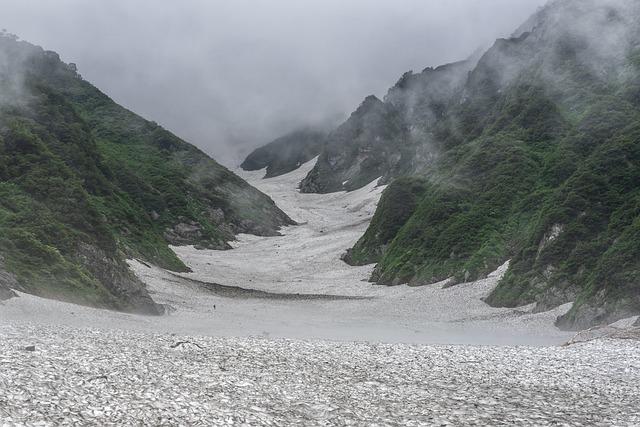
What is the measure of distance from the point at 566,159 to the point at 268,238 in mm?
118133

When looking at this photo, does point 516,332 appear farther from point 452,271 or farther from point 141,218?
point 141,218

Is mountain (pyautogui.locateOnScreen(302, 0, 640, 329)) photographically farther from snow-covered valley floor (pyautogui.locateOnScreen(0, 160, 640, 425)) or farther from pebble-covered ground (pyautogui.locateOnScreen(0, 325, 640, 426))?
pebble-covered ground (pyautogui.locateOnScreen(0, 325, 640, 426))

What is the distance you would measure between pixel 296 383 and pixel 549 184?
75737 mm

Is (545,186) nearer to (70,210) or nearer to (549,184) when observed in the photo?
(549,184)

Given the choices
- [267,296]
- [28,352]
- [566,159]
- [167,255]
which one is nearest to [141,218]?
[167,255]

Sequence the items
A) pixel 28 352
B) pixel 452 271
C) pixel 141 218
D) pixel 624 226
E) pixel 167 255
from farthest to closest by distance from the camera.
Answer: pixel 141 218 < pixel 167 255 < pixel 452 271 < pixel 624 226 < pixel 28 352

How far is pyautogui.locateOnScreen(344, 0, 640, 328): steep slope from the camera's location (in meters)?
56.7

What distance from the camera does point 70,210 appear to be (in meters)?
66.6

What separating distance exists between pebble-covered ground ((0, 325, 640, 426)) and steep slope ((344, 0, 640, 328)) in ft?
70.6

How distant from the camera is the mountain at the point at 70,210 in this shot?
50469mm

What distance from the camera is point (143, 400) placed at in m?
18.2

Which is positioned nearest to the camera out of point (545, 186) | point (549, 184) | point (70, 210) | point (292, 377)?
point (292, 377)

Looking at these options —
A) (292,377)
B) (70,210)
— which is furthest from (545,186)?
(292,377)

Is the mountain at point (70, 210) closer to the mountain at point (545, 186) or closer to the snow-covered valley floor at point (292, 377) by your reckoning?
the snow-covered valley floor at point (292, 377)
